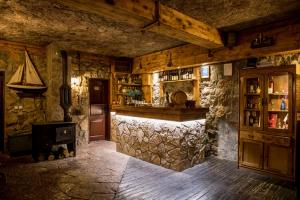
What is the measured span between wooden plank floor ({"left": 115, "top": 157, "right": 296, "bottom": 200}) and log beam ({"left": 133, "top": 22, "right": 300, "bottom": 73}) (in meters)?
2.45

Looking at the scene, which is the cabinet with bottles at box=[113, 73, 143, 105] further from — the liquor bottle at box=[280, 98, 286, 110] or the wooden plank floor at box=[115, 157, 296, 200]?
the liquor bottle at box=[280, 98, 286, 110]

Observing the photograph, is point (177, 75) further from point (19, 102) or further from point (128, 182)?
point (19, 102)

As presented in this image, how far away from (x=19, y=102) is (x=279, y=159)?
631cm

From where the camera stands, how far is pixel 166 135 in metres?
4.38

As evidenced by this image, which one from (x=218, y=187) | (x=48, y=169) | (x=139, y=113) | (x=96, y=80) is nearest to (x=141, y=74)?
(x=96, y=80)

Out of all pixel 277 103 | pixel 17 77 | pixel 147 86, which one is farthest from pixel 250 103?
pixel 17 77

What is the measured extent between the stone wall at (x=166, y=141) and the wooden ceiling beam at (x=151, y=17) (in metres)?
1.79

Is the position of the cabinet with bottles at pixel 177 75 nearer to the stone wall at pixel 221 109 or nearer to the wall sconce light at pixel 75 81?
the stone wall at pixel 221 109

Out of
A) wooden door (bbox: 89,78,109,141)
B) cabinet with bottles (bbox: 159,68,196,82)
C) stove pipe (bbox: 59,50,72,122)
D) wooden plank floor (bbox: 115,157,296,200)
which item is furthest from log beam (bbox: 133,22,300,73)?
wooden plank floor (bbox: 115,157,296,200)

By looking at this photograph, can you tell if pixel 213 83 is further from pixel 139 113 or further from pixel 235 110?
pixel 139 113

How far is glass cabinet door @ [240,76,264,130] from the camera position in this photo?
4320mm

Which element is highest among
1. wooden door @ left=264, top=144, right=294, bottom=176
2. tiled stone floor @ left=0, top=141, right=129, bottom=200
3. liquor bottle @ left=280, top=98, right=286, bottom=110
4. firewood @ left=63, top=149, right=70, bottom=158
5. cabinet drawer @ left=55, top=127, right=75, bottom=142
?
liquor bottle @ left=280, top=98, right=286, bottom=110

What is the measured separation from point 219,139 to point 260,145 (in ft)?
3.92

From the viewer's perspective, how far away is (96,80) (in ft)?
22.7
